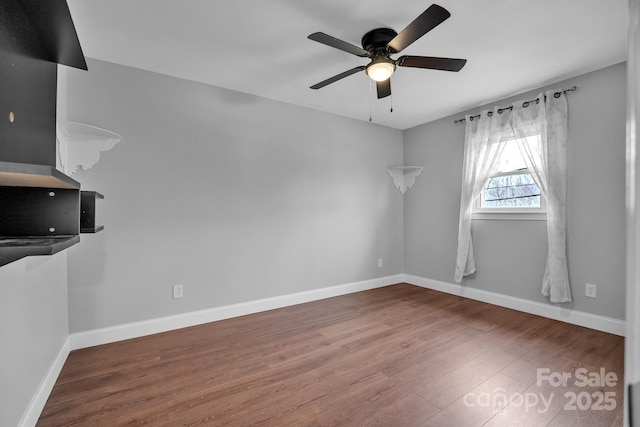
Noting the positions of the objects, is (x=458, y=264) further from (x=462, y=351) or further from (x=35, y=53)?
(x=35, y=53)

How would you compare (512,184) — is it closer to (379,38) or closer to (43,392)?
(379,38)

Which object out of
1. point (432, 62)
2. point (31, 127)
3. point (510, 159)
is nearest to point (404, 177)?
point (510, 159)

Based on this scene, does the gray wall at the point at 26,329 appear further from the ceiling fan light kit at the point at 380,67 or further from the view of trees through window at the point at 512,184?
the view of trees through window at the point at 512,184

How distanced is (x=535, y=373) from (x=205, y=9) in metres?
3.25

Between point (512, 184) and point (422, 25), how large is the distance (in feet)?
7.89

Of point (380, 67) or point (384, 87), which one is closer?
point (380, 67)

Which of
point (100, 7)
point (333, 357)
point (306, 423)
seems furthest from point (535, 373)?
point (100, 7)

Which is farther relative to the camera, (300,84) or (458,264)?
(458,264)

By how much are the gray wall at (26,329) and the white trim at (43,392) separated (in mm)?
30

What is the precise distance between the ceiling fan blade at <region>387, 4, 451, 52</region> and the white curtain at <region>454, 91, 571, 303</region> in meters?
1.99

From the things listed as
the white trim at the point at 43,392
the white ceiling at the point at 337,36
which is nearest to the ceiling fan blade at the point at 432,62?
the white ceiling at the point at 337,36

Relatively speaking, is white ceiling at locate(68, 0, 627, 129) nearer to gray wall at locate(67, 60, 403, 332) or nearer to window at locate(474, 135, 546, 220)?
gray wall at locate(67, 60, 403, 332)

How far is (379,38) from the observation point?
82.0 inches

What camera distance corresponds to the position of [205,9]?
1.88 metres
